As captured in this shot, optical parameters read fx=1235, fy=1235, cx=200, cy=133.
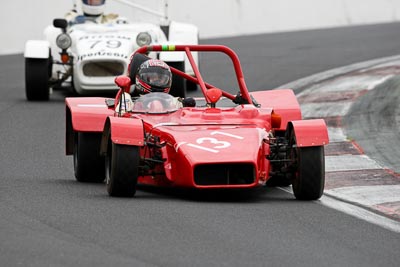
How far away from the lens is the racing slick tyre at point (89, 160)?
10.6m

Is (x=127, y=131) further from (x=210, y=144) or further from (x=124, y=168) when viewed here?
(x=210, y=144)

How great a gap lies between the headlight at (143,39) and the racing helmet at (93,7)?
6.99 feet

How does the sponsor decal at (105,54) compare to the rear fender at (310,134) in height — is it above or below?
above

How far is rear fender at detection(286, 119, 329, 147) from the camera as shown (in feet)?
30.6

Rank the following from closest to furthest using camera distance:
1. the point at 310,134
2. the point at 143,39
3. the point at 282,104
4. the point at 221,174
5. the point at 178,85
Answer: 1. the point at 221,174
2. the point at 310,134
3. the point at 282,104
4. the point at 178,85
5. the point at 143,39

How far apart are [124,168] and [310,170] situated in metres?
1.40

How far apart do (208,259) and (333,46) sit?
16954mm

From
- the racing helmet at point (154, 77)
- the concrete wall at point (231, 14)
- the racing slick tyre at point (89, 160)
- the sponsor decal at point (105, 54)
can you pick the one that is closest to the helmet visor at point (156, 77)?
the racing helmet at point (154, 77)

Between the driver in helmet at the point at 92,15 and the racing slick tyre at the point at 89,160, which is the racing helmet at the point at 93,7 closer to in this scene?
the driver in helmet at the point at 92,15

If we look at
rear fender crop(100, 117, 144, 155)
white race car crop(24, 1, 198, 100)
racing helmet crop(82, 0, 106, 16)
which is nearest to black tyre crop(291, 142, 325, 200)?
rear fender crop(100, 117, 144, 155)

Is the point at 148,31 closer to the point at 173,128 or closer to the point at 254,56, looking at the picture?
the point at 254,56

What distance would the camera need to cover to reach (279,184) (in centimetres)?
1052

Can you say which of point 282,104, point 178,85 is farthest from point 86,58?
point 282,104

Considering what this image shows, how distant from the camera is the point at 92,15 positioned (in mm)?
18906
